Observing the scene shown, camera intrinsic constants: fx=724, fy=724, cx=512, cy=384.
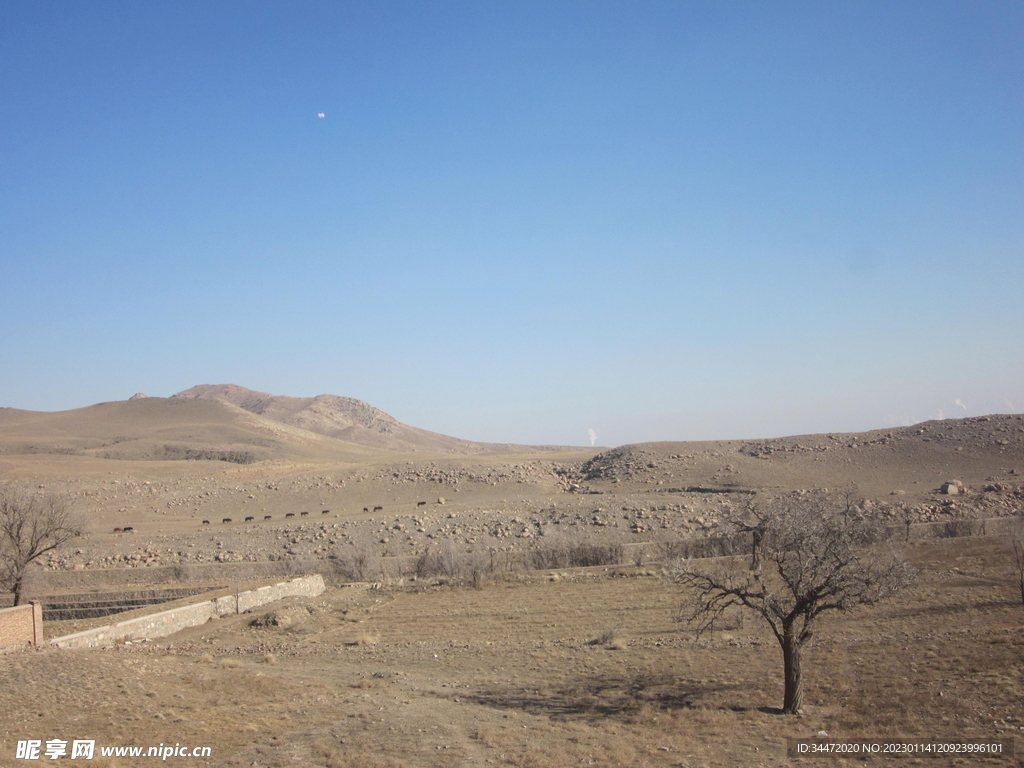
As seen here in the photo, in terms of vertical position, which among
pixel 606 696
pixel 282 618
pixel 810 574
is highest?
pixel 810 574

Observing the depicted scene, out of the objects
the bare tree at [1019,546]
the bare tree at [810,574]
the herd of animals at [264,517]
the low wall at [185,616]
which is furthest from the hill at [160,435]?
the bare tree at [810,574]

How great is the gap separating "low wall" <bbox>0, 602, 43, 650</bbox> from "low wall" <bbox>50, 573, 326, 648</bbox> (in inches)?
28.1

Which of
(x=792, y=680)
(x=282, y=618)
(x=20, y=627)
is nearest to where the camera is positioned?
(x=792, y=680)

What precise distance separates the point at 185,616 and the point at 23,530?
10.9m

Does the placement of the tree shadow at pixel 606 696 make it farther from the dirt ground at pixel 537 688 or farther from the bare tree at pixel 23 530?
the bare tree at pixel 23 530

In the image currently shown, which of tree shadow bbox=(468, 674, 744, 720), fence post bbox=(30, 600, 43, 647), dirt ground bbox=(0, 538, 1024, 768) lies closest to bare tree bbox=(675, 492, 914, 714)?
dirt ground bbox=(0, 538, 1024, 768)

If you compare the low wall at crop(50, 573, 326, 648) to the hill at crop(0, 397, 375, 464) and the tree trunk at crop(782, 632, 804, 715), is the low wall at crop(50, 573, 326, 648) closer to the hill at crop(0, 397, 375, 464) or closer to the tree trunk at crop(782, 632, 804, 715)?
the tree trunk at crop(782, 632, 804, 715)

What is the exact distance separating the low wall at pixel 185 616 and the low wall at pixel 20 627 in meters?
0.71

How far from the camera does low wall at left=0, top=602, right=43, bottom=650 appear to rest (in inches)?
770

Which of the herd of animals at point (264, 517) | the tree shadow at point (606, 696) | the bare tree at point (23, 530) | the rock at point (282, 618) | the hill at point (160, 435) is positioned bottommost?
the rock at point (282, 618)

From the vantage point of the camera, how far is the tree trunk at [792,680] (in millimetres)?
14930

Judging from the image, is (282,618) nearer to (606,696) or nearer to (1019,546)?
(606,696)

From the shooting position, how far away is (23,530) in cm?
3222

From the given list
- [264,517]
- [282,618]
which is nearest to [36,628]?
[282,618]
